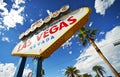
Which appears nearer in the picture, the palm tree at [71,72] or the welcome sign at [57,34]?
the welcome sign at [57,34]

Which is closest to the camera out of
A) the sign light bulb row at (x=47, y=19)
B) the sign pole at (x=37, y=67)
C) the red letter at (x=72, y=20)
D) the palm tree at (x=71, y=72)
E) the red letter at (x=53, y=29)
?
the sign pole at (x=37, y=67)

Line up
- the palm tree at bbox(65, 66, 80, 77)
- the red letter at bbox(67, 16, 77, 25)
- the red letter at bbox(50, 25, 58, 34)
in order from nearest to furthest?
the red letter at bbox(67, 16, 77, 25)
the red letter at bbox(50, 25, 58, 34)
the palm tree at bbox(65, 66, 80, 77)

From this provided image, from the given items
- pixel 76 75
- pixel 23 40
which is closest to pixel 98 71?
pixel 76 75

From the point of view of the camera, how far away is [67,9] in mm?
6961

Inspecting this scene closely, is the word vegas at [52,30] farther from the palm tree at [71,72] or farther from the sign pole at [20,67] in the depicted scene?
the palm tree at [71,72]

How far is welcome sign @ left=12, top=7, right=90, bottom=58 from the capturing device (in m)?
5.63

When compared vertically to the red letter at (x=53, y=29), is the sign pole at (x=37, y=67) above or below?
below

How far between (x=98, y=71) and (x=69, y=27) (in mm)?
55299

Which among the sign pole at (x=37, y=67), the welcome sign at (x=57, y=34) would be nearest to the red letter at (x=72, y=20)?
the welcome sign at (x=57, y=34)

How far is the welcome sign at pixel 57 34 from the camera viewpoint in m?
5.63

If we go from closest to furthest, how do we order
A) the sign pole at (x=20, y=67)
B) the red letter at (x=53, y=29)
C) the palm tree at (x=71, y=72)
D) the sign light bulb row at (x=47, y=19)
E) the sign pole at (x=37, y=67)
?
the sign pole at (x=37, y=67) → the red letter at (x=53, y=29) → the sign pole at (x=20, y=67) → the sign light bulb row at (x=47, y=19) → the palm tree at (x=71, y=72)

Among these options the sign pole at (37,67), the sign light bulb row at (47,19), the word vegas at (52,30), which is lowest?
the sign pole at (37,67)

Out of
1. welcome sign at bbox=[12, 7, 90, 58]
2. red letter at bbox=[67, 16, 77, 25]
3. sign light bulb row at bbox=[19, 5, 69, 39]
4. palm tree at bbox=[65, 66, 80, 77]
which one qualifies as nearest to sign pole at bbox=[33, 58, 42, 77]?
welcome sign at bbox=[12, 7, 90, 58]

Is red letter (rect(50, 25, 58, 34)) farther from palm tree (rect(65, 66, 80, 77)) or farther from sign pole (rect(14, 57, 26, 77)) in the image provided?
palm tree (rect(65, 66, 80, 77))
